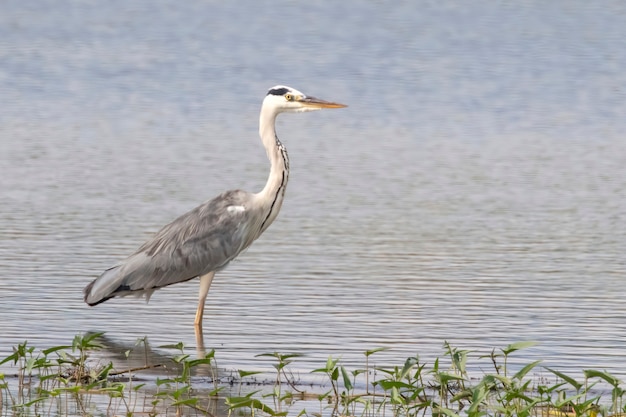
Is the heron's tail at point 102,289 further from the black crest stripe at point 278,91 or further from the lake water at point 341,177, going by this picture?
the black crest stripe at point 278,91

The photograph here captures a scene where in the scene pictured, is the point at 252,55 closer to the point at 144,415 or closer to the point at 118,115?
the point at 118,115

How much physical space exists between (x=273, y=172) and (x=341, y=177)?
5833 mm

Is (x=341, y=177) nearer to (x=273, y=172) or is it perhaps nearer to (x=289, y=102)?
(x=289, y=102)

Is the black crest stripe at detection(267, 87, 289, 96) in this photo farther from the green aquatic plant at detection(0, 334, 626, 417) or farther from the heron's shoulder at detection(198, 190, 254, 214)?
the green aquatic plant at detection(0, 334, 626, 417)

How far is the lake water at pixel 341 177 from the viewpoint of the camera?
10117 mm

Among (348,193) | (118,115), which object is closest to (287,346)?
(348,193)

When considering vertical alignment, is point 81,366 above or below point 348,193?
below

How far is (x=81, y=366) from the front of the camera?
7844 millimetres

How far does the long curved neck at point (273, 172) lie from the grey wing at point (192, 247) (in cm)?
14

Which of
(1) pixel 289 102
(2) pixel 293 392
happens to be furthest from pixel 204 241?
(2) pixel 293 392

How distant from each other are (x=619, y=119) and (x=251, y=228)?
1184 centimetres

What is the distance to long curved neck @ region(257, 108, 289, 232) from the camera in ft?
35.1

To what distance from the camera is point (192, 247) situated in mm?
10445

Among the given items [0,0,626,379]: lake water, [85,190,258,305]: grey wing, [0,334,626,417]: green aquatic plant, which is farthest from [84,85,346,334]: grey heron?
[0,334,626,417]: green aquatic plant
